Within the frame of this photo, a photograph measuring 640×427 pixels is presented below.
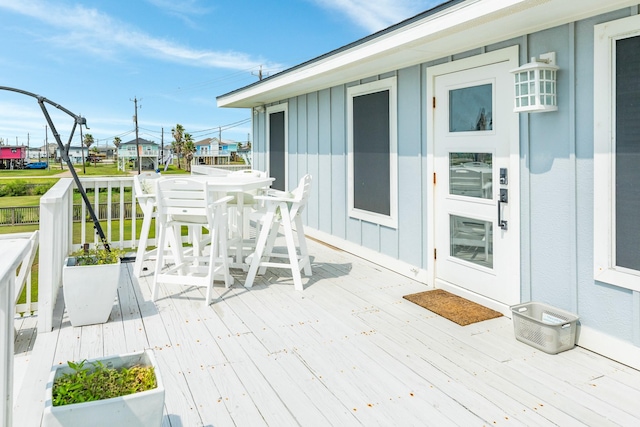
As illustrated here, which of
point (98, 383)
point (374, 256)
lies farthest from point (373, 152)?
point (98, 383)

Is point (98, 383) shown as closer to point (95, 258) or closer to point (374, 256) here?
point (95, 258)

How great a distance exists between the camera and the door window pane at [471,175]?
366 centimetres

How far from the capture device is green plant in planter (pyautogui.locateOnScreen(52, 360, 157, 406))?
158cm

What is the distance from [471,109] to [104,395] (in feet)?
10.7

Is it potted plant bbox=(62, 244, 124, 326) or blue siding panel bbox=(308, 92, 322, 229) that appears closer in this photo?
potted plant bbox=(62, 244, 124, 326)

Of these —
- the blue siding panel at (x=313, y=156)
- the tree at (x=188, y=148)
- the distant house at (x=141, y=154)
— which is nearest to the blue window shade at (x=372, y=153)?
the blue siding panel at (x=313, y=156)

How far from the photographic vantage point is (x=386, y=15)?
41.8ft

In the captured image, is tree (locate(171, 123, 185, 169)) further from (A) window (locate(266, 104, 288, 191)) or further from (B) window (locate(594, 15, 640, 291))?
(B) window (locate(594, 15, 640, 291))

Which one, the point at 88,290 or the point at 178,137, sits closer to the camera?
the point at 88,290

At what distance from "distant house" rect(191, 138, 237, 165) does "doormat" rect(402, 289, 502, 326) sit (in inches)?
2241

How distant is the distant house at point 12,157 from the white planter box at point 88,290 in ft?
190

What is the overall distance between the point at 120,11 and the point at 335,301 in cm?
2434

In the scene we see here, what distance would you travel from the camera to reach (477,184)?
3.78m

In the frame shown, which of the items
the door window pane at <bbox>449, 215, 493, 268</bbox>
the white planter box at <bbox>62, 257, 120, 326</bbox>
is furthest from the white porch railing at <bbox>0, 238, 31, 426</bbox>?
the door window pane at <bbox>449, 215, 493, 268</bbox>
